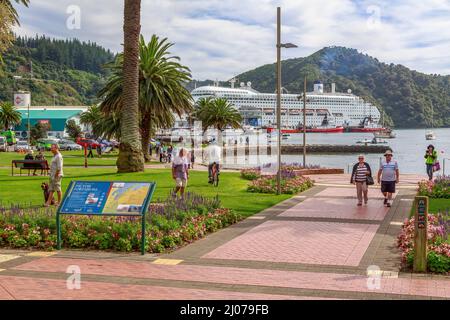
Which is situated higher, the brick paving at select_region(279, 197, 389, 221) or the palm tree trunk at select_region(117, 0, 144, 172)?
the palm tree trunk at select_region(117, 0, 144, 172)

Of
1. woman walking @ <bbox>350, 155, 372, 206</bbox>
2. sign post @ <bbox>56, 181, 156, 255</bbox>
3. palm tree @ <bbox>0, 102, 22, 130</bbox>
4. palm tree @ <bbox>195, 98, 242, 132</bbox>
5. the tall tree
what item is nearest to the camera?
sign post @ <bbox>56, 181, 156, 255</bbox>

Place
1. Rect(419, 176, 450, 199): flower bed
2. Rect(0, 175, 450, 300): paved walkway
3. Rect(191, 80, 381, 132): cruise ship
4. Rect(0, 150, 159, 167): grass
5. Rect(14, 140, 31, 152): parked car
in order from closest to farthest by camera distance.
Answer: Rect(0, 175, 450, 300): paved walkway, Rect(419, 176, 450, 199): flower bed, Rect(0, 150, 159, 167): grass, Rect(14, 140, 31, 152): parked car, Rect(191, 80, 381, 132): cruise ship

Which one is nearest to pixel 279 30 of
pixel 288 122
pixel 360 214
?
pixel 360 214

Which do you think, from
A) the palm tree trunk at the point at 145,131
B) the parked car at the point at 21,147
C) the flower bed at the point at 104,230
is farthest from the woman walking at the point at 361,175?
the parked car at the point at 21,147

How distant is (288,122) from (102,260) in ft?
448

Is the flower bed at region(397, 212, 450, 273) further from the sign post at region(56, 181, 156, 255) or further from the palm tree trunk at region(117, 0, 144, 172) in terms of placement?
the palm tree trunk at region(117, 0, 144, 172)

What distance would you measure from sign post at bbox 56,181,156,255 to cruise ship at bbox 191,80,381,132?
4642 inches

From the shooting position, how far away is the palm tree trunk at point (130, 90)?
24250 millimetres

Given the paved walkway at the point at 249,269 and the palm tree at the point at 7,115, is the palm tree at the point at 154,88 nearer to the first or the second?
the paved walkway at the point at 249,269

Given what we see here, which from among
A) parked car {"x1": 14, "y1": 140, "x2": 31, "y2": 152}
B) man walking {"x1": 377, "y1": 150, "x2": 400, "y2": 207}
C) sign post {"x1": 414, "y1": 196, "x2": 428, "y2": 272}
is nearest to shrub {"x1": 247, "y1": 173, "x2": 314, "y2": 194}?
man walking {"x1": 377, "y1": 150, "x2": 400, "y2": 207}

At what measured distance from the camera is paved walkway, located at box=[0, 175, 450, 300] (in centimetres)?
709

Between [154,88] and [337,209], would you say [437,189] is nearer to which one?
[337,209]

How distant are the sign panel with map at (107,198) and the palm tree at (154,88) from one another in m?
28.3
